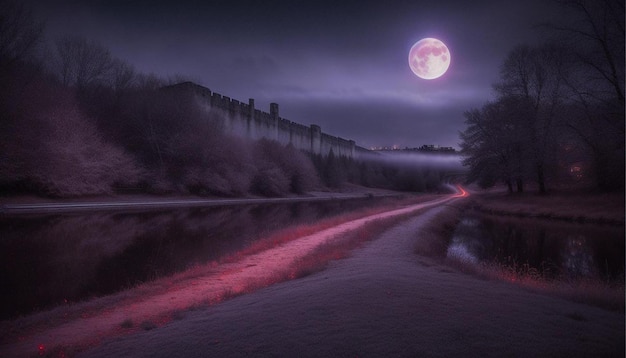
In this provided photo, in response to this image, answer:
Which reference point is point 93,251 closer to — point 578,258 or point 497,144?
point 578,258

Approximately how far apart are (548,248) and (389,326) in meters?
15.7

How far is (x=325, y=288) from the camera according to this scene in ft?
17.0

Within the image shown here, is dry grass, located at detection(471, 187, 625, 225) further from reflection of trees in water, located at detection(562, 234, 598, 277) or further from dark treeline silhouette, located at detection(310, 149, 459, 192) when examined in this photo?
dark treeline silhouette, located at detection(310, 149, 459, 192)

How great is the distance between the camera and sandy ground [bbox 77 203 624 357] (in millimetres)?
2908

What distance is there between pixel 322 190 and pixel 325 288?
65.2 meters

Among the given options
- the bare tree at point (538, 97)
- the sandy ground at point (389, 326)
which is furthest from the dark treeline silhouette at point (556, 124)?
the sandy ground at point (389, 326)

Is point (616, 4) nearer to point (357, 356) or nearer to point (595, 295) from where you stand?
point (595, 295)

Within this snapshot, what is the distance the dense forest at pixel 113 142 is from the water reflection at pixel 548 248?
1106 inches

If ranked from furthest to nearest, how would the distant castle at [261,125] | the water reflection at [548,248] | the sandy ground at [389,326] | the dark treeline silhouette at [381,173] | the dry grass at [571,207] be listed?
1. the dark treeline silhouette at [381,173]
2. the distant castle at [261,125]
3. the dry grass at [571,207]
4. the water reflection at [548,248]
5. the sandy ground at [389,326]

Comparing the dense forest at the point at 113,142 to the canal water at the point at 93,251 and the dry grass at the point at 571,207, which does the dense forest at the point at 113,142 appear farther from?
the dry grass at the point at 571,207

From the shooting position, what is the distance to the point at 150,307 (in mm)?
6750

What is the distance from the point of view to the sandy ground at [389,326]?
2.91 metres

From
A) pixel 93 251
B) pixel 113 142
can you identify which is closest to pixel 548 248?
pixel 93 251

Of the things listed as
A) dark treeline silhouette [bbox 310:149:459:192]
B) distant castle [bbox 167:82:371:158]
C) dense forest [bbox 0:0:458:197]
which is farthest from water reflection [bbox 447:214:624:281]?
dark treeline silhouette [bbox 310:149:459:192]
